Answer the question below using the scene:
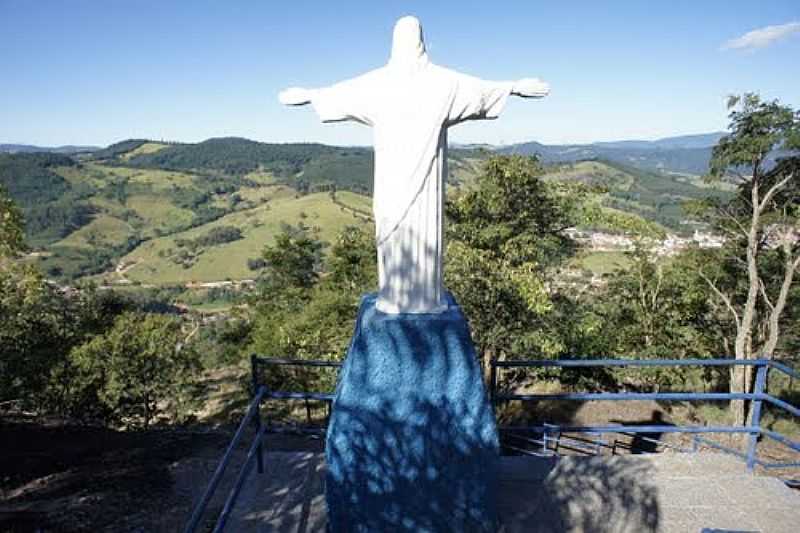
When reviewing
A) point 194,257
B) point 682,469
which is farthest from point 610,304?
point 194,257

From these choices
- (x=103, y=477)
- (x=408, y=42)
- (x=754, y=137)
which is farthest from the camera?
(x=754, y=137)

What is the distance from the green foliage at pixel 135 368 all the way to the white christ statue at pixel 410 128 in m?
16.6

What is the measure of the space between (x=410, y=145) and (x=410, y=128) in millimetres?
100

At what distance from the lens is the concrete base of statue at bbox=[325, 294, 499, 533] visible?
319 centimetres

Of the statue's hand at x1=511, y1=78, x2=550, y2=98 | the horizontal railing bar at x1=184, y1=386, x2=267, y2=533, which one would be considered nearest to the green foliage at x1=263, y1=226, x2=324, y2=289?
the horizontal railing bar at x1=184, y1=386, x2=267, y2=533

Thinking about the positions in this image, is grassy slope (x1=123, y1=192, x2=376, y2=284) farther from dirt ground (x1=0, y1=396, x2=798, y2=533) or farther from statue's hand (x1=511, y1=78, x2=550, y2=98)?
statue's hand (x1=511, y1=78, x2=550, y2=98)

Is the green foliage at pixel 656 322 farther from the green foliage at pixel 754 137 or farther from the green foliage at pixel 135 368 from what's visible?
the green foliage at pixel 135 368

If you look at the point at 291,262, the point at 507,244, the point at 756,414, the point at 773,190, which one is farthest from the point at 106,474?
the point at 291,262

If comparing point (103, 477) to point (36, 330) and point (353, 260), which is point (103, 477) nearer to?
point (36, 330)

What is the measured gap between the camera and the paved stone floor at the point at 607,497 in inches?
148

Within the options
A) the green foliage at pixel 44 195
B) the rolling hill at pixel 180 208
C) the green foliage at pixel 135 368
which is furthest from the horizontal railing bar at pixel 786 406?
the green foliage at pixel 44 195

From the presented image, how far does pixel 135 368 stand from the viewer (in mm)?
17203

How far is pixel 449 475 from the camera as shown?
3305 mm

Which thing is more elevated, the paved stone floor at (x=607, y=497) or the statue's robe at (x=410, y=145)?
the statue's robe at (x=410, y=145)
